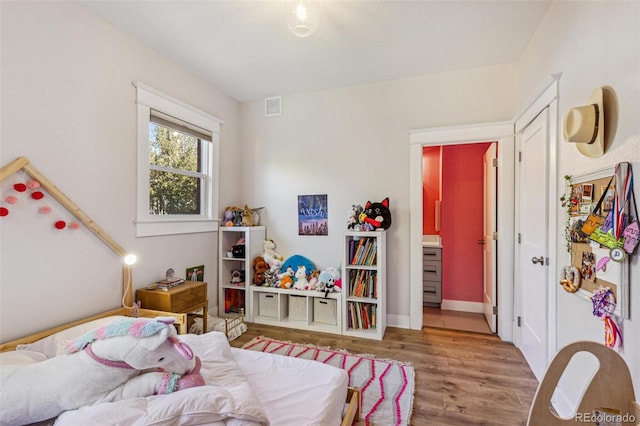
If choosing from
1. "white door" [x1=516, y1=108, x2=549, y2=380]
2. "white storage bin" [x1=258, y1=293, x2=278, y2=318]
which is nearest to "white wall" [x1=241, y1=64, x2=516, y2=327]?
"white storage bin" [x1=258, y1=293, x2=278, y2=318]

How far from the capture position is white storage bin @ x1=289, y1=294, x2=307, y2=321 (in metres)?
3.05

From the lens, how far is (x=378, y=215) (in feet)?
9.37

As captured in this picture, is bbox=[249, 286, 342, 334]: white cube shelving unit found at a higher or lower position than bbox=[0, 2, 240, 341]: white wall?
lower

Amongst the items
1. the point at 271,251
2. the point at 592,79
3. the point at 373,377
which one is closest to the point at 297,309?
the point at 271,251

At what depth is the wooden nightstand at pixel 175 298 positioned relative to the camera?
7.35 ft

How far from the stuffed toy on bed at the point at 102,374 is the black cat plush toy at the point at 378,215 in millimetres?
2053

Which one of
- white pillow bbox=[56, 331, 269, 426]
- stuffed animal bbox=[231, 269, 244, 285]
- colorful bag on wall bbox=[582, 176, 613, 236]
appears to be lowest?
stuffed animal bbox=[231, 269, 244, 285]

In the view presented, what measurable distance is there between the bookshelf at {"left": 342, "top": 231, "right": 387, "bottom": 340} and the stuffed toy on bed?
6.28 ft

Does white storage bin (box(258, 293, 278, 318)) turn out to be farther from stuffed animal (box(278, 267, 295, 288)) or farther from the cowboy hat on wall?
the cowboy hat on wall

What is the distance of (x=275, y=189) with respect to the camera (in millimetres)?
3527

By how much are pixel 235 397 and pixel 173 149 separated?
2483mm

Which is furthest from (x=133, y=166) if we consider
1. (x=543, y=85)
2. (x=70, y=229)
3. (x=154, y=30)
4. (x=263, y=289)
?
(x=543, y=85)

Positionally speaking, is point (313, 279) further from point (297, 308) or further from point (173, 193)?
point (173, 193)

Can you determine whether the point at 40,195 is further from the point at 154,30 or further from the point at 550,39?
the point at 550,39
